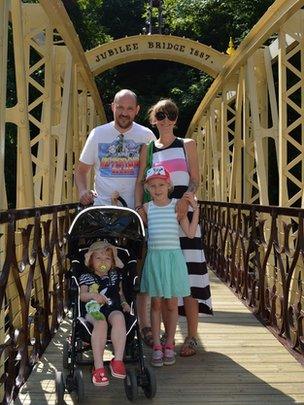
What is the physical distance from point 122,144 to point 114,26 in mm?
30804

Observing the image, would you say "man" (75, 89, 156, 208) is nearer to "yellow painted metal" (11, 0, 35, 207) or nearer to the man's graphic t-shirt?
the man's graphic t-shirt

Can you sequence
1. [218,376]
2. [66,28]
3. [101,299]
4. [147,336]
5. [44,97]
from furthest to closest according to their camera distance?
[44,97] < [66,28] < [147,336] < [218,376] < [101,299]

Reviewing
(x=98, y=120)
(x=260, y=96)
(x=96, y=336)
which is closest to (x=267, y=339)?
(x=96, y=336)

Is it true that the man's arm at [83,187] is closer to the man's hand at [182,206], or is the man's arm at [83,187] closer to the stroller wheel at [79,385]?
the man's hand at [182,206]

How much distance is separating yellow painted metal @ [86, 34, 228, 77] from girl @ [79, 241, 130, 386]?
26.3ft

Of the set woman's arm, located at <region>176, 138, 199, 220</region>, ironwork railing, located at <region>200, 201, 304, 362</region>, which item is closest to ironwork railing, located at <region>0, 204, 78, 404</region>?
woman's arm, located at <region>176, 138, 199, 220</region>

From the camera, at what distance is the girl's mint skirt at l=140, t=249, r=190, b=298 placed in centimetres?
397

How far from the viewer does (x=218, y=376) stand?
388 cm

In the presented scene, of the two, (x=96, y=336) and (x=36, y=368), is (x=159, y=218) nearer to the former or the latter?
(x=96, y=336)

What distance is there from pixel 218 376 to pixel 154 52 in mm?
8534

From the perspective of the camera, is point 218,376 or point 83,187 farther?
point 83,187

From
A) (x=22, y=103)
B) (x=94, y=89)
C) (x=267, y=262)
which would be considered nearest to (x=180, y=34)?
(x=94, y=89)

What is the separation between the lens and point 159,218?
13.2 feet

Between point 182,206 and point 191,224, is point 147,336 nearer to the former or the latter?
point 191,224
